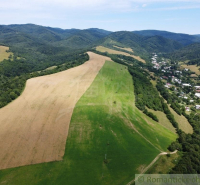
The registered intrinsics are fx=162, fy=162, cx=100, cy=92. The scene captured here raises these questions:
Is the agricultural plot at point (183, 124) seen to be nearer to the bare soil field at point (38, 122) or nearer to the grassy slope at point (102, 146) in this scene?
the grassy slope at point (102, 146)

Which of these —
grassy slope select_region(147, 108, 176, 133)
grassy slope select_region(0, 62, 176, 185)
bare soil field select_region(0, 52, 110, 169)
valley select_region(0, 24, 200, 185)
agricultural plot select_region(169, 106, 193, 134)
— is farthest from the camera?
agricultural plot select_region(169, 106, 193, 134)

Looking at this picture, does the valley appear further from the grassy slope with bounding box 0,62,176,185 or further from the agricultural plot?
the agricultural plot

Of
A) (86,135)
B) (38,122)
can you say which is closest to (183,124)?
(86,135)

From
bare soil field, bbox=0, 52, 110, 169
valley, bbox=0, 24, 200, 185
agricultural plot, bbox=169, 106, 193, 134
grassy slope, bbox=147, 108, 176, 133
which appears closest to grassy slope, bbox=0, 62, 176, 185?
valley, bbox=0, 24, 200, 185

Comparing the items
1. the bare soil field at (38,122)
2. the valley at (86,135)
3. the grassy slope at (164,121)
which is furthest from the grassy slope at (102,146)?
the grassy slope at (164,121)

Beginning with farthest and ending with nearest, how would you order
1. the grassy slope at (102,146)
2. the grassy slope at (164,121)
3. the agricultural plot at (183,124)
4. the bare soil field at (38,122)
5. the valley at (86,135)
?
the agricultural plot at (183,124) → the grassy slope at (164,121) → the bare soil field at (38,122) → the valley at (86,135) → the grassy slope at (102,146)

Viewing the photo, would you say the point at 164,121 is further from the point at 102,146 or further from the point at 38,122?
the point at 38,122
